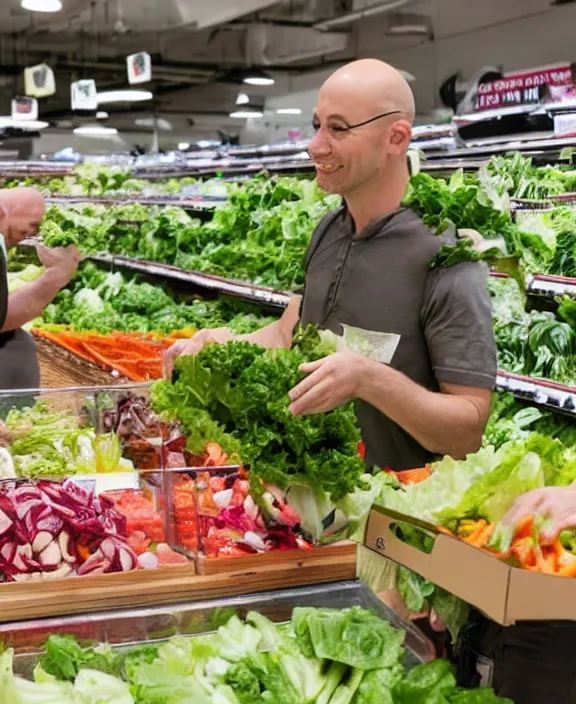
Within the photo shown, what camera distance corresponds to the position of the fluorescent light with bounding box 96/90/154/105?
1341cm

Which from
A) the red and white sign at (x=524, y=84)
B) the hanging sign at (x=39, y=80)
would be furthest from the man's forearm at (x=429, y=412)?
the hanging sign at (x=39, y=80)

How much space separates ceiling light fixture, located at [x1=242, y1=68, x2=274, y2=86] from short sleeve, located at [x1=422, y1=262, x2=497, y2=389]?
859cm

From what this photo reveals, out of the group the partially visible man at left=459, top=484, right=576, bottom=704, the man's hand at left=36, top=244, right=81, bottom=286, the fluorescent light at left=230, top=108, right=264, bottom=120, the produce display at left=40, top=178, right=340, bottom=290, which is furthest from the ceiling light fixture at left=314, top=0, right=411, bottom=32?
the partially visible man at left=459, top=484, right=576, bottom=704

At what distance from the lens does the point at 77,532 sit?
82.0 inches

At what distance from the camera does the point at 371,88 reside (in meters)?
2.95

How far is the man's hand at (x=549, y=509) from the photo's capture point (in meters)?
1.47

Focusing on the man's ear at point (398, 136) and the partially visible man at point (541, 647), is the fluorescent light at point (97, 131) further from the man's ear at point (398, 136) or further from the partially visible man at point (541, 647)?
the partially visible man at point (541, 647)

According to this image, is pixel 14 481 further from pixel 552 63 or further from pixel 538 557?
pixel 552 63

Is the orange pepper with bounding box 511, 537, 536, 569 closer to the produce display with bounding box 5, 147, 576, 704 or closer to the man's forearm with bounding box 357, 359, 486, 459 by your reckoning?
the produce display with bounding box 5, 147, 576, 704

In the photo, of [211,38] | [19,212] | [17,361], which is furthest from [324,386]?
[211,38]

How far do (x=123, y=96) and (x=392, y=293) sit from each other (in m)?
11.6

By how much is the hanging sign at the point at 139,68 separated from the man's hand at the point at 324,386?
10.9 m

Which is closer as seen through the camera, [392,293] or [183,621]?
[183,621]

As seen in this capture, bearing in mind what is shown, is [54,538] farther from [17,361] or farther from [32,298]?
[17,361]
